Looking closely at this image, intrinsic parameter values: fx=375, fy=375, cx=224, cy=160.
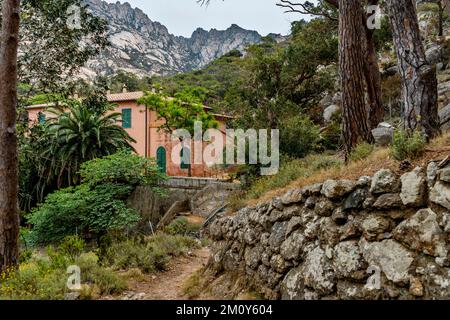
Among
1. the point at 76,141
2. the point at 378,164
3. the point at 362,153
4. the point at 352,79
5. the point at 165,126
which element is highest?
the point at 165,126

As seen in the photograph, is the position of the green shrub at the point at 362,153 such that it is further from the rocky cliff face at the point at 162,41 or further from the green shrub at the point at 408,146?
the rocky cliff face at the point at 162,41

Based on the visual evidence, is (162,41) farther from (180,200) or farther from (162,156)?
(180,200)

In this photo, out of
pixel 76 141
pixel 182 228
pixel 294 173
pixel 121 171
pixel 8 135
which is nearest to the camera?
pixel 294 173

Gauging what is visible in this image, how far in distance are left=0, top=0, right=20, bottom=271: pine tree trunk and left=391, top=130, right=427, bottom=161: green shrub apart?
7.23m

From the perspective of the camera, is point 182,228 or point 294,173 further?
point 182,228

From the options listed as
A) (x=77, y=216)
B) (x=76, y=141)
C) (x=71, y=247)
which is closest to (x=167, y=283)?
(x=71, y=247)

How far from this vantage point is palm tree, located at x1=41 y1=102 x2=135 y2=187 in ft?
58.9

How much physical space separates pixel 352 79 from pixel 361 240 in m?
4.21

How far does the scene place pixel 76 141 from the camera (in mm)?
18391

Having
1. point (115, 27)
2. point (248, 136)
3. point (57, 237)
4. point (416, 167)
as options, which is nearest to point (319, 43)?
point (248, 136)

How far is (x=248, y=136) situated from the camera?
39.3 feet

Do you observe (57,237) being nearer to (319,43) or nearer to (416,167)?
(416,167)

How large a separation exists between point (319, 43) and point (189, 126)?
8.83m

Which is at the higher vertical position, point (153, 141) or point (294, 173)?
point (153, 141)
